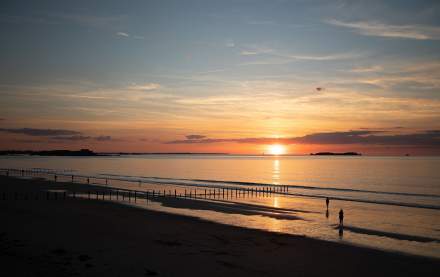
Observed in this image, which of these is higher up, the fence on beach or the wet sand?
the wet sand

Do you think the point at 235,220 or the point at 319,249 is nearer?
the point at 319,249

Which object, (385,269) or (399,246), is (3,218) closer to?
(385,269)

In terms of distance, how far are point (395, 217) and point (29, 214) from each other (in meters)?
35.6

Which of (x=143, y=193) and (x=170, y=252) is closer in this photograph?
(x=170, y=252)

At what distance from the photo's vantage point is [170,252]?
20547 mm

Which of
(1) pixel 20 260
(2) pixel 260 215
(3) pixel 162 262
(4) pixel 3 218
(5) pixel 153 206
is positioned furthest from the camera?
(5) pixel 153 206

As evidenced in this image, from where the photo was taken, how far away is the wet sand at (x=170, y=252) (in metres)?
17.0

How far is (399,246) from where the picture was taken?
25.0 metres

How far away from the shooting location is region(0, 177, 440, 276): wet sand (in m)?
17.0

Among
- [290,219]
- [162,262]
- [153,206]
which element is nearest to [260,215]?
[290,219]

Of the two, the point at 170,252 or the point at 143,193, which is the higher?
the point at 170,252

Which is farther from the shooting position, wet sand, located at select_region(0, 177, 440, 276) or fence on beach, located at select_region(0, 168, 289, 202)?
fence on beach, located at select_region(0, 168, 289, 202)

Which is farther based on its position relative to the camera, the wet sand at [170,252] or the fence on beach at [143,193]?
the fence on beach at [143,193]

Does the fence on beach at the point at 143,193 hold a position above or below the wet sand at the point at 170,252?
below
